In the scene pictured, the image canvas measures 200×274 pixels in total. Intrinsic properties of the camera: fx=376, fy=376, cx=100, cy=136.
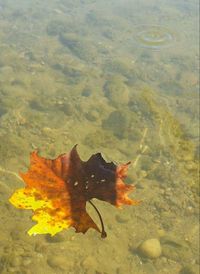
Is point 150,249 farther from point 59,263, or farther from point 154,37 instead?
point 154,37

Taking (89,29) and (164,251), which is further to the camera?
(89,29)

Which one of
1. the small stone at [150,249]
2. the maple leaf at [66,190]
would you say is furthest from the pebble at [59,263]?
the maple leaf at [66,190]

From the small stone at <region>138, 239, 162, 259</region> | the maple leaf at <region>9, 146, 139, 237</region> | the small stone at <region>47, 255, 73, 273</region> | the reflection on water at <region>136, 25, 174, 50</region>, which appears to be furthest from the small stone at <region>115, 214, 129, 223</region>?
the reflection on water at <region>136, 25, 174, 50</region>

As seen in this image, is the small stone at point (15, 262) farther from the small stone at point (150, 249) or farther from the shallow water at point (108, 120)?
the small stone at point (150, 249)

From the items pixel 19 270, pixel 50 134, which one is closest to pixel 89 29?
pixel 50 134

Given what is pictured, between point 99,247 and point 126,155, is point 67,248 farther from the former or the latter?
point 126,155

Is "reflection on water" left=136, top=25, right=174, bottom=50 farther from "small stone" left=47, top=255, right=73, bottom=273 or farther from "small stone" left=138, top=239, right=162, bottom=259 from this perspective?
"small stone" left=47, top=255, right=73, bottom=273

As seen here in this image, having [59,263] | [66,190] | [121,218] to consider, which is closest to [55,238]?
[59,263]
